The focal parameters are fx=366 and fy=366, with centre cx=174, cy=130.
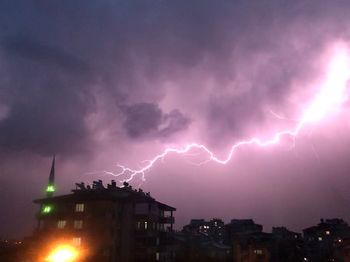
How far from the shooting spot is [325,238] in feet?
232

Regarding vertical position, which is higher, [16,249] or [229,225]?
[229,225]

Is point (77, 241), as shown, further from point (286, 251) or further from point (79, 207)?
point (286, 251)

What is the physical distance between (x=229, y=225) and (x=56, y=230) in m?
43.3

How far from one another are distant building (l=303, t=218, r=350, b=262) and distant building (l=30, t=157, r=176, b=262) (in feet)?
108

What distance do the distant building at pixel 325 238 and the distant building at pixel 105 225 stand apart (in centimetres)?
3279

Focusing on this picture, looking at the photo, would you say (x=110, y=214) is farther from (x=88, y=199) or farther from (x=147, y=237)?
(x=147, y=237)

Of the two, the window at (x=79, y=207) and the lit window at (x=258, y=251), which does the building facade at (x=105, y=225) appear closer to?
the window at (x=79, y=207)

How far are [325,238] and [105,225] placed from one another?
48496mm

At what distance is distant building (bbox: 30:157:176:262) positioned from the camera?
4019 centimetres

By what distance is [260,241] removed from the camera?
5794 centimetres

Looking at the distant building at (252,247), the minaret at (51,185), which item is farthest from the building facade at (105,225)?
the minaret at (51,185)

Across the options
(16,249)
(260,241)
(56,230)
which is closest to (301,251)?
(260,241)

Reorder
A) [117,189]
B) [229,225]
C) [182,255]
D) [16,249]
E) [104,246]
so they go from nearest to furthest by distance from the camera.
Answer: [16,249]
[104,246]
[117,189]
[182,255]
[229,225]

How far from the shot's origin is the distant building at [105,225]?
132 ft
